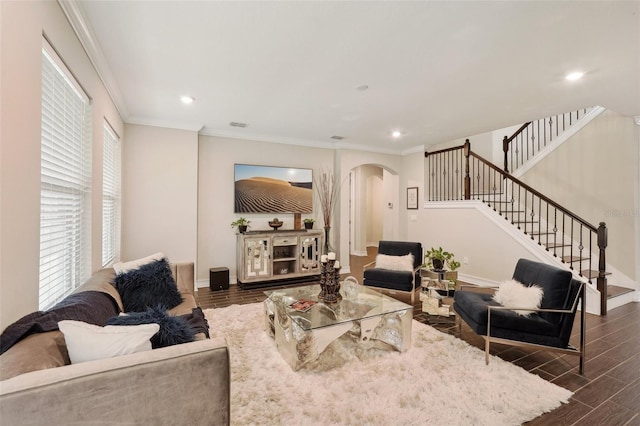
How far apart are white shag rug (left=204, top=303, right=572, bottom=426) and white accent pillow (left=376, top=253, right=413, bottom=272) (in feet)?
4.72

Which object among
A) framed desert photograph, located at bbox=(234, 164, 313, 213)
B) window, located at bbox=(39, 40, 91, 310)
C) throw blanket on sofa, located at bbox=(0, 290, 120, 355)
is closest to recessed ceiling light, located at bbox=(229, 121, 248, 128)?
framed desert photograph, located at bbox=(234, 164, 313, 213)

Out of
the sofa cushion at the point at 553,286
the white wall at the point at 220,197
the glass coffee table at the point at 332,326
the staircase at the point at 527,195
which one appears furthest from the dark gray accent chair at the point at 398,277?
the white wall at the point at 220,197

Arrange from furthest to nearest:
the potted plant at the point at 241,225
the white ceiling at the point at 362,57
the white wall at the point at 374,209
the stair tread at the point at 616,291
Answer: the white wall at the point at 374,209 < the potted plant at the point at 241,225 < the stair tread at the point at 616,291 < the white ceiling at the point at 362,57

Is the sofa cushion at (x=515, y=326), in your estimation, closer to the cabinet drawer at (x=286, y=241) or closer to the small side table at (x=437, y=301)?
the small side table at (x=437, y=301)

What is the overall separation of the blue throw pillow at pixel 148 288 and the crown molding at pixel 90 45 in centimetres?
186

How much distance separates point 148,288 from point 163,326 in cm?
127

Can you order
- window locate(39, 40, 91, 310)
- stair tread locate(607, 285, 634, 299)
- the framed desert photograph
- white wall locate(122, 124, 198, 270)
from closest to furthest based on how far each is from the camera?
window locate(39, 40, 91, 310) → stair tread locate(607, 285, 634, 299) → white wall locate(122, 124, 198, 270) → the framed desert photograph

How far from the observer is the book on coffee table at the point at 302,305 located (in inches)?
103

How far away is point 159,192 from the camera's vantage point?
14.5 ft

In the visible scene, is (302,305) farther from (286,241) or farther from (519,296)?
(286,241)

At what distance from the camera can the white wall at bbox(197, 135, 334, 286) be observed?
4980 mm

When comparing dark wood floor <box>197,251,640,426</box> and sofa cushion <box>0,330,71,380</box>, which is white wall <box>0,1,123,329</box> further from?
dark wood floor <box>197,251,640,426</box>

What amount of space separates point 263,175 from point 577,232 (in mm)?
5489

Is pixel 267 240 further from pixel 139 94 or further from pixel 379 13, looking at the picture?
pixel 379 13
